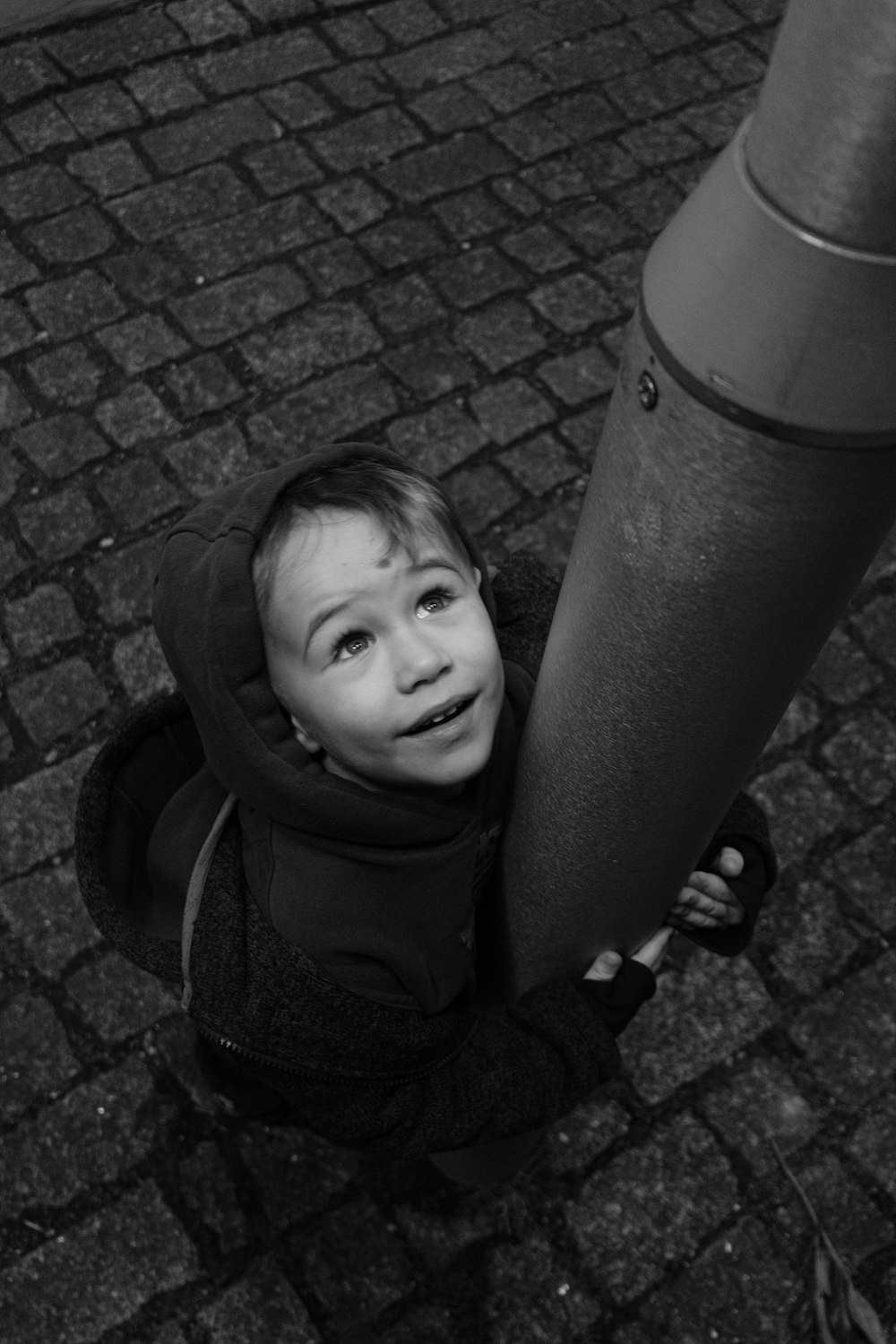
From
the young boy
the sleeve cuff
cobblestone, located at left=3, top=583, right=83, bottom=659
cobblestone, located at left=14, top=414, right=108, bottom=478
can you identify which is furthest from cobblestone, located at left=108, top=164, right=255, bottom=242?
the sleeve cuff

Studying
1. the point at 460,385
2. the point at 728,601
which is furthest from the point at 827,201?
the point at 460,385

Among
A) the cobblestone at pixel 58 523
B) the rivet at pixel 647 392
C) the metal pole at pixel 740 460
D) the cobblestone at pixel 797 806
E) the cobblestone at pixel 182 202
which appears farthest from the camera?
the cobblestone at pixel 182 202

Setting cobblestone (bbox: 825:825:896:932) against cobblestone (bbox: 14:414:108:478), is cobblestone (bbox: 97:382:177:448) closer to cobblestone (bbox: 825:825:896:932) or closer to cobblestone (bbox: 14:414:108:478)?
cobblestone (bbox: 14:414:108:478)

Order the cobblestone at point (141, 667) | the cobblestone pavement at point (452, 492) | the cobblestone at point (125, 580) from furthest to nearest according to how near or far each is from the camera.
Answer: the cobblestone at point (125, 580)
the cobblestone at point (141, 667)
the cobblestone pavement at point (452, 492)

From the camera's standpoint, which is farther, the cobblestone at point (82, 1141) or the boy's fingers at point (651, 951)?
the cobblestone at point (82, 1141)

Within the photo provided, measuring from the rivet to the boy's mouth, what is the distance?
0.61m

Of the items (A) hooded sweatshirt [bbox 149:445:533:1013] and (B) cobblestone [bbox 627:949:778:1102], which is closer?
(A) hooded sweatshirt [bbox 149:445:533:1013]

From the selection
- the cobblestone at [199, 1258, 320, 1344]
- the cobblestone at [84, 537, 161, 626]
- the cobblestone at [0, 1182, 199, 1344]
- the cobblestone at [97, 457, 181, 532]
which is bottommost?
the cobblestone at [0, 1182, 199, 1344]

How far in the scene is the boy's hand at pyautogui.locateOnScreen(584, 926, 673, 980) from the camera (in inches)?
83.4

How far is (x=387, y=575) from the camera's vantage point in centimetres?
178

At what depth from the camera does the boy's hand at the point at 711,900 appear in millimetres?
2252

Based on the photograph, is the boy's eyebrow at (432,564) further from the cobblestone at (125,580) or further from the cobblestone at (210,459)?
the cobblestone at (210,459)

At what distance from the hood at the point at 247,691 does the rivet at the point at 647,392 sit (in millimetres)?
700

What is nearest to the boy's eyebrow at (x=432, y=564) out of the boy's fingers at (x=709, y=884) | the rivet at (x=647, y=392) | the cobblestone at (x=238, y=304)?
the rivet at (x=647, y=392)
